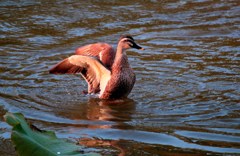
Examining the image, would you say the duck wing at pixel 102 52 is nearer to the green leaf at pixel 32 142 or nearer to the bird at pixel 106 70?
the bird at pixel 106 70

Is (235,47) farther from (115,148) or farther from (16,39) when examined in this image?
(115,148)

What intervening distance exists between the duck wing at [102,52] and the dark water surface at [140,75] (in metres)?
0.45

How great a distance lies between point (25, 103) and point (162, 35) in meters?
4.19

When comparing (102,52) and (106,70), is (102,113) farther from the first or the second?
(102,52)

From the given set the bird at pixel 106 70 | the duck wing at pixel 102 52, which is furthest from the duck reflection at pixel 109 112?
the duck wing at pixel 102 52

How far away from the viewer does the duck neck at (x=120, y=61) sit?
9.30 m

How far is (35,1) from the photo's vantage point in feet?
48.3

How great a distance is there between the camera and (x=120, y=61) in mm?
9336

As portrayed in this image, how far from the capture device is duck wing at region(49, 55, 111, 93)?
920 centimetres

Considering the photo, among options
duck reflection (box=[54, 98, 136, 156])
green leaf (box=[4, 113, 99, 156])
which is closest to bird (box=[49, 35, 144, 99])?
duck reflection (box=[54, 98, 136, 156])

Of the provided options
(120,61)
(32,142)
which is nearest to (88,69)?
(120,61)

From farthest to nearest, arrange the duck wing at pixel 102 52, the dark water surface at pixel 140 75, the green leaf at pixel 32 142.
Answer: the duck wing at pixel 102 52
the dark water surface at pixel 140 75
the green leaf at pixel 32 142

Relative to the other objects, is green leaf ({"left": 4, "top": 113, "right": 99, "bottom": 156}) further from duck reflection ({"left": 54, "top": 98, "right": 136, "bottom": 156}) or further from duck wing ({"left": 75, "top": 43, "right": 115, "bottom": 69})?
duck wing ({"left": 75, "top": 43, "right": 115, "bottom": 69})

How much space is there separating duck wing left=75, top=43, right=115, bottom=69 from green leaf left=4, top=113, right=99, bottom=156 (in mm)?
5813
